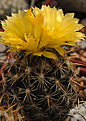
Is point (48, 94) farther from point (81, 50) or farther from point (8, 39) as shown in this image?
point (81, 50)

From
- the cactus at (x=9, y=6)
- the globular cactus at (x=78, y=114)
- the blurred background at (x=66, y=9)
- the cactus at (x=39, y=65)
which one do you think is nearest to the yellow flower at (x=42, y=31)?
the cactus at (x=39, y=65)

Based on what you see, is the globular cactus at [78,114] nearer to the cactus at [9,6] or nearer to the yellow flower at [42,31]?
the yellow flower at [42,31]

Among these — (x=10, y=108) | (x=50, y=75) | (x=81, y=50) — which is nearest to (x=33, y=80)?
(x=50, y=75)

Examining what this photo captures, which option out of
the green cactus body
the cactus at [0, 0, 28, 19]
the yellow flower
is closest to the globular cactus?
the green cactus body

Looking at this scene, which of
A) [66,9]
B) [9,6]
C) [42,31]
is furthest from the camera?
[66,9]

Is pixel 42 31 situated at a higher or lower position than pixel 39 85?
higher

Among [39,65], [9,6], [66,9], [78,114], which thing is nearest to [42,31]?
[39,65]

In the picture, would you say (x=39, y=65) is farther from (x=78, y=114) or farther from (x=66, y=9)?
(x=66, y=9)

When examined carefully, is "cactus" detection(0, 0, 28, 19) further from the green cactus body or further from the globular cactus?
the globular cactus

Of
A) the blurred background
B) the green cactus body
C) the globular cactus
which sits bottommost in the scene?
the globular cactus
